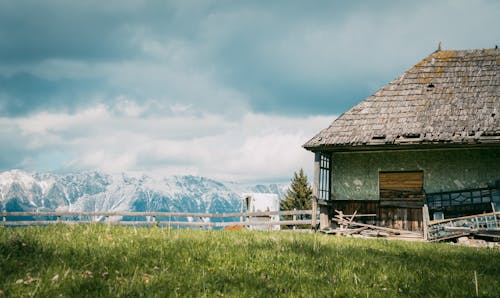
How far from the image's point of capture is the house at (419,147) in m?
18.0

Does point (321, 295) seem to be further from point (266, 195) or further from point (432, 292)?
point (266, 195)

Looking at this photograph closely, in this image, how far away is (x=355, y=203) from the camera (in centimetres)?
2048

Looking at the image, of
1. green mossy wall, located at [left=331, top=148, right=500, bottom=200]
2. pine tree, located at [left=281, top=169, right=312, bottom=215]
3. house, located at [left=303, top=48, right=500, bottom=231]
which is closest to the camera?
house, located at [left=303, top=48, right=500, bottom=231]

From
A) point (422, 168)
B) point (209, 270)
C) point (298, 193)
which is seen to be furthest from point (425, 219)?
point (298, 193)

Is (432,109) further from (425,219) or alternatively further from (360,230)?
(360,230)

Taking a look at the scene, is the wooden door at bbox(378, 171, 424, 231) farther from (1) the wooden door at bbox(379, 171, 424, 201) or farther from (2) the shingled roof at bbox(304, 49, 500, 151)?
(2) the shingled roof at bbox(304, 49, 500, 151)

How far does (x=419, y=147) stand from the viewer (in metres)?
18.7

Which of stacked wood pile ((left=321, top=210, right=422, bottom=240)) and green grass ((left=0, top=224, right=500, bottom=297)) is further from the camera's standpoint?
stacked wood pile ((left=321, top=210, right=422, bottom=240))

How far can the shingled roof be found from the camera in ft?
58.0

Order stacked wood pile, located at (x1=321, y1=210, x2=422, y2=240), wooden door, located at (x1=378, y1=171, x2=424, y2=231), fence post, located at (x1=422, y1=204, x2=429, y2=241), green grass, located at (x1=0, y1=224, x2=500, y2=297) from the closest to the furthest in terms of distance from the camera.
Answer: green grass, located at (x1=0, y1=224, x2=500, y2=297) → fence post, located at (x1=422, y1=204, x2=429, y2=241) → stacked wood pile, located at (x1=321, y1=210, x2=422, y2=240) → wooden door, located at (x1=378, y1=171, x2=424, y2=231)

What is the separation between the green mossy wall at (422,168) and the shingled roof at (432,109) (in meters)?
1.50

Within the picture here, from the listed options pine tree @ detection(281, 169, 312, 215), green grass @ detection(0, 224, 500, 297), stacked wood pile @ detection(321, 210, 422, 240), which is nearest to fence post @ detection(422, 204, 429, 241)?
stacked wood pile @ detection(321, 210, 422, 240)

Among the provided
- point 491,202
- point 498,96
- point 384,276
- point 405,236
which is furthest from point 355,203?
point 384,276

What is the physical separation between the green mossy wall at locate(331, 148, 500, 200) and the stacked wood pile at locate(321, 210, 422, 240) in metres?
0.98
